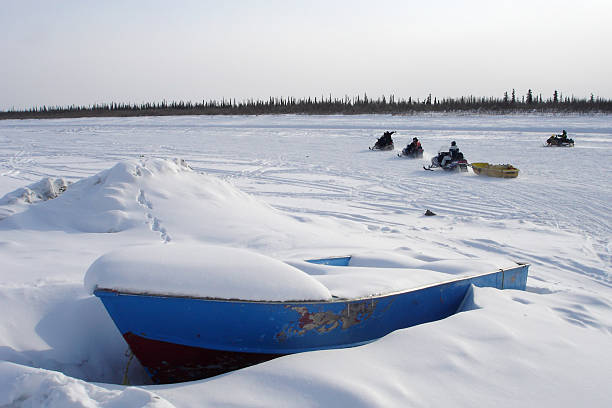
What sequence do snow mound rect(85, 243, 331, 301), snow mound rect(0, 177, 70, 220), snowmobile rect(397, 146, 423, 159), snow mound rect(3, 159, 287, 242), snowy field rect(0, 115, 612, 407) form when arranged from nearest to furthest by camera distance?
1. snowy field rect(0, 115, 612, 407)
2. snow mound rect(85, 243, 331, 301)
3. snow mound rect(3, 159, 287, 242)
4. snow mound rect(0, 177, 70, 220)
5. snowmobile rect(397, 146, 423, 159)

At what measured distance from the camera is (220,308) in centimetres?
324

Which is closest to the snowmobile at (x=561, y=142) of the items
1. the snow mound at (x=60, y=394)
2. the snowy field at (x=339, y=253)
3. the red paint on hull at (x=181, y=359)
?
the snowy field at (x=339, y=253)

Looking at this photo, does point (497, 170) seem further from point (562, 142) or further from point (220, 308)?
point (220, 308)

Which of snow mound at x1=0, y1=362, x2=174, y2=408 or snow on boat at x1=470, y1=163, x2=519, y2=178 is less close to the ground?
snow on boat at x1=470, y1=163, x2=519, y2=178

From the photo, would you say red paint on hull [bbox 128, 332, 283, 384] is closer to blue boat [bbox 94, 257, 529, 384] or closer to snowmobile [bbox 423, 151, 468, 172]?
blue boat [bbox 94, 257, 529, 384]

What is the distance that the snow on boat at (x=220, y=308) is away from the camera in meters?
3.16

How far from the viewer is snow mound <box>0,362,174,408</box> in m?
2.32

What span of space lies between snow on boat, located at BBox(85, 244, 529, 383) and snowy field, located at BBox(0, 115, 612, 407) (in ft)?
1.39

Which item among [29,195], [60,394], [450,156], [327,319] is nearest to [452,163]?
[450,156]

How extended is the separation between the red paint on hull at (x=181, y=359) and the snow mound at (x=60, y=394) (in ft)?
2.71

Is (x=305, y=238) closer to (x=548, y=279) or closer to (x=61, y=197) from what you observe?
(x=548, y=279)

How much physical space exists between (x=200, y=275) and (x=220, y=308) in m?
0.27

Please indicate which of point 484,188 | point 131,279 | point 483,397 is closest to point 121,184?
point 131,279

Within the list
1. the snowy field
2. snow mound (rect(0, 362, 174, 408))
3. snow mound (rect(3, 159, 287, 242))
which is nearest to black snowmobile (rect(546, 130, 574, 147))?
the snowy field
